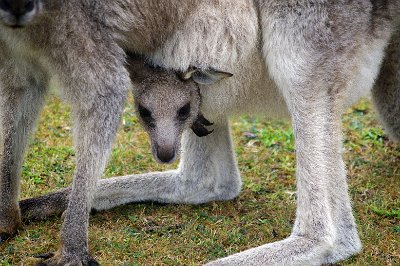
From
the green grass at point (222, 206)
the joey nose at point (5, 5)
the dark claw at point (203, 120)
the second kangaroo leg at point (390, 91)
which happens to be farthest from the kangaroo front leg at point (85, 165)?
the second kangaroo leg at point (390, 91)

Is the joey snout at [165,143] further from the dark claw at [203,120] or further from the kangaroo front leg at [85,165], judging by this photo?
the kangaroo front leg at [85,165]

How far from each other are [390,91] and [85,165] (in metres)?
2.09

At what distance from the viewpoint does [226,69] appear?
470cm

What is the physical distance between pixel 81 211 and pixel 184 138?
1267 millimetres

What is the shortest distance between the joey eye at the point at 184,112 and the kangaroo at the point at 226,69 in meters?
0.14

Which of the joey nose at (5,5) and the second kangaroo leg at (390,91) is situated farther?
the second kangaroo leg at (390,91)

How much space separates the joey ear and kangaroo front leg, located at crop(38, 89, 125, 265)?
532 mm

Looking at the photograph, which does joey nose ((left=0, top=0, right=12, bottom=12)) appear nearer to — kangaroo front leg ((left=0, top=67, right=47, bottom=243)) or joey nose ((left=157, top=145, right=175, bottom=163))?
kangaroo front leg ((left=0, top=67, right=47, bottom=243))

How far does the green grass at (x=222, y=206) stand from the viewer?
4.60 metres

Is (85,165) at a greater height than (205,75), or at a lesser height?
lesser

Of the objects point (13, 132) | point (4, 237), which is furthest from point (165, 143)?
point (4, 237)

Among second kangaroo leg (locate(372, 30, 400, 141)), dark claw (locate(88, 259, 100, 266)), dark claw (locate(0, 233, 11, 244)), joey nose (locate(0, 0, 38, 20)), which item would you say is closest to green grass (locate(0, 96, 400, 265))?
dark claw (locate(0, 233, 11, 244))

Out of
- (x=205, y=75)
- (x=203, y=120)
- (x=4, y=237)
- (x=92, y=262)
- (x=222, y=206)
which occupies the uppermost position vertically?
(x=205, y=75)

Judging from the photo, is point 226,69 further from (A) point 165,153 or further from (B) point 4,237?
(B) point 4,237
